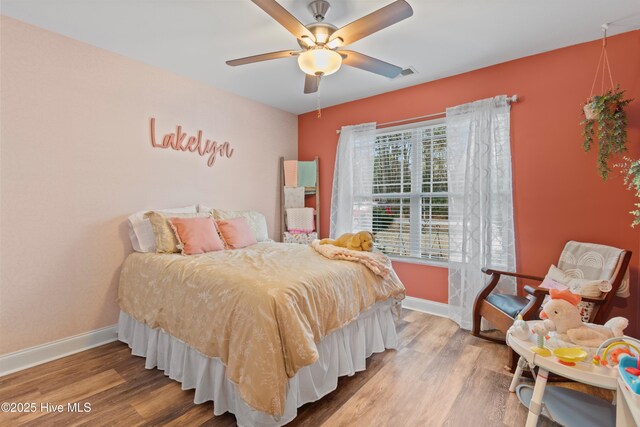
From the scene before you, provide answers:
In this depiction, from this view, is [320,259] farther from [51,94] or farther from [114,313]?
[51,94]

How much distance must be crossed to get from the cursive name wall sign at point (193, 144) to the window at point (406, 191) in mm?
1651

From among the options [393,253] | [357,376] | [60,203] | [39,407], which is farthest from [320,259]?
[60,203]

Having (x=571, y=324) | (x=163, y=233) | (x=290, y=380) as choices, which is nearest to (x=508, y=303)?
(x=571, y=324)

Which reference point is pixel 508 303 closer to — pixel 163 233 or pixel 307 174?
pixel 307 174

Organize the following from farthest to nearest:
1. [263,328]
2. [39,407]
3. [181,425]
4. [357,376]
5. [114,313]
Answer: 1. [114,313]
2. [357,376]
3. [39,407]
4. [181,425]
5. [263,328]

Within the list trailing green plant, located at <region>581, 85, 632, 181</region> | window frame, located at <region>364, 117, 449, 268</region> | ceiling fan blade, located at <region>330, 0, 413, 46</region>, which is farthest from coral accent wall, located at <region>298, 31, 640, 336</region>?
ceiling fan blade, located at <region>330, 0, 413, 46</region>

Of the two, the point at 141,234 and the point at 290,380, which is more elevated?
the point at 141,234

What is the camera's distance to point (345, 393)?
193 cm

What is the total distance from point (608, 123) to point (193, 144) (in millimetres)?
3659

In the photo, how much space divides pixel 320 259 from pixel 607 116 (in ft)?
7.75

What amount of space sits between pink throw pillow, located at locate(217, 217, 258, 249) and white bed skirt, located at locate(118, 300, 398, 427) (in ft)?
3.20

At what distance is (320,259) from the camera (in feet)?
7.49

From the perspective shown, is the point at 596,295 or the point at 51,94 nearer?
the point at 596,295

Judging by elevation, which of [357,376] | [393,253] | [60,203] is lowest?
[357,376]
